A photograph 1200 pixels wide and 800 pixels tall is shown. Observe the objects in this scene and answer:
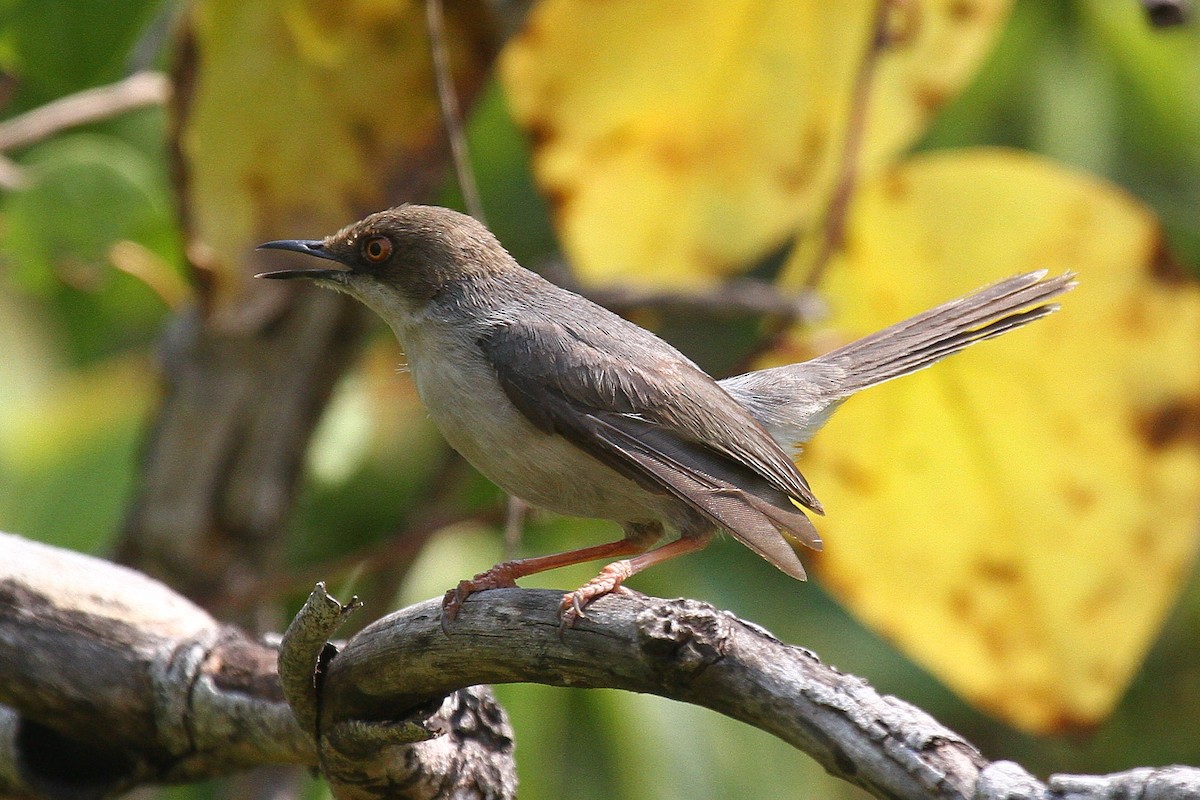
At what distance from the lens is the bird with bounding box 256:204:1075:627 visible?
355 cm

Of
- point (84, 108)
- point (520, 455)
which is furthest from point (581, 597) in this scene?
point (84, 108)

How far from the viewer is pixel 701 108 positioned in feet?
14.3

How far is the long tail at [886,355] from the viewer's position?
4.13 m

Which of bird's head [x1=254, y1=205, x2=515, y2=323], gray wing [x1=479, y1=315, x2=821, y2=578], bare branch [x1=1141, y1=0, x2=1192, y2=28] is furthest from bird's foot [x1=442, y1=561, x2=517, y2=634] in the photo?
bare branch [x1=1141, y1=0, x2=1192, y2=28]

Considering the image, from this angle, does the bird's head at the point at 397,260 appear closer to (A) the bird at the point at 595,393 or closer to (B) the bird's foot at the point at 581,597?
(A) the bird at the point at 595,393

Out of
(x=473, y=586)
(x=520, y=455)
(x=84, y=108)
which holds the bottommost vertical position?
(x=473, y=586)

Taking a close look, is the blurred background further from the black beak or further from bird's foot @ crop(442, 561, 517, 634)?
bird's foot @ crop(442, 561, 517, 634)

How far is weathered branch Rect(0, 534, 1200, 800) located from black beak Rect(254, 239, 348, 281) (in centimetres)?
94

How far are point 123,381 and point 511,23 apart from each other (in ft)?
7.51

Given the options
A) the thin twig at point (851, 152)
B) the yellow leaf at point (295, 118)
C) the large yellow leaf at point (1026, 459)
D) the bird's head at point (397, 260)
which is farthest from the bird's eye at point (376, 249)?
the large yellow leaf at point (1026, 459)

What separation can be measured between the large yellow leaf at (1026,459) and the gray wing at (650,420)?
1.64ft

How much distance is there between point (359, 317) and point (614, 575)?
7.21 ft

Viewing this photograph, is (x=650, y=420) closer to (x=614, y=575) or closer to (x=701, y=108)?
(x=614, y=575)

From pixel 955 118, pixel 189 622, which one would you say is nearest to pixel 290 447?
pixel 189 622
